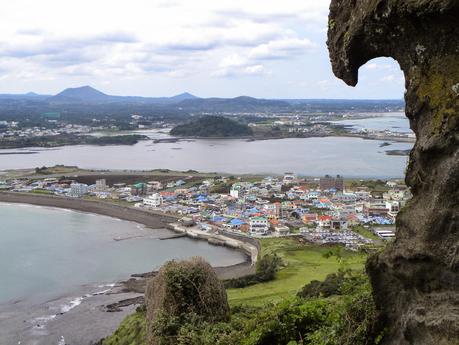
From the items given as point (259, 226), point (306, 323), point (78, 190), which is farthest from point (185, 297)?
point (78, 190)

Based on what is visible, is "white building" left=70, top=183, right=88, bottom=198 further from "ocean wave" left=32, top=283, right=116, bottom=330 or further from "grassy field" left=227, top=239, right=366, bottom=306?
"ocean wave" left=32, top=283, right=116, bottom=330

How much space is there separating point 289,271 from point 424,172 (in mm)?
20879

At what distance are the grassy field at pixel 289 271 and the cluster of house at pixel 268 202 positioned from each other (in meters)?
2.16

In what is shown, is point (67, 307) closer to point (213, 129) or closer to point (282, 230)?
point (282, 230)

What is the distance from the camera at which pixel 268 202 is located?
136ft

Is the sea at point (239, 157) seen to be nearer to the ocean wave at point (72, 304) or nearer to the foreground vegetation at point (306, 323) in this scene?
the ocean wave at point (72, 304)

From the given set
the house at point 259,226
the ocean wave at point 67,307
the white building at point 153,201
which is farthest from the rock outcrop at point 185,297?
the white building at point 153,201

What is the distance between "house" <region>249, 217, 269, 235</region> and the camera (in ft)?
108

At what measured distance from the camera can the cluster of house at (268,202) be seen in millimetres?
33375

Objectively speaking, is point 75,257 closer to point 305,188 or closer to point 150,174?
point 305,188

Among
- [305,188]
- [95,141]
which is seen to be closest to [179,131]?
[95,141]

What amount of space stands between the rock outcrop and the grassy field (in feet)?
29.9

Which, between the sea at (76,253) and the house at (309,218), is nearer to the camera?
the sea at (76,253)

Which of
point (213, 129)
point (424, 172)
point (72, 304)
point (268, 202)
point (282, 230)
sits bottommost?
point (72, 304)
